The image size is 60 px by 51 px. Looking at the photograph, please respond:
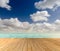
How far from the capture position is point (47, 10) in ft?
11.0

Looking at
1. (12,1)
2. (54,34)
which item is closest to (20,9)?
(12,1)

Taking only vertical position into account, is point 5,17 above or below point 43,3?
below

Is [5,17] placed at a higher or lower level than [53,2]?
lower

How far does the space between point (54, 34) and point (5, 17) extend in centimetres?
130

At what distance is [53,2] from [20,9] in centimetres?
84

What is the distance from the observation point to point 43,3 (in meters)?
3.35

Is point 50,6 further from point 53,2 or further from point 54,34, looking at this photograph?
point 54,34

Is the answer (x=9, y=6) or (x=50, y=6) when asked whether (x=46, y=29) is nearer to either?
(x=50, y=6)

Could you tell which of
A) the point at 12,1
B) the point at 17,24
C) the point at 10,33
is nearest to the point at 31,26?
the point at 17,24

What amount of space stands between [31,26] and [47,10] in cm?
56

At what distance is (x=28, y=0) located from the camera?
3350 millimetres

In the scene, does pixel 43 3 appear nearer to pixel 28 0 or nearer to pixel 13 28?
pixel 28 0

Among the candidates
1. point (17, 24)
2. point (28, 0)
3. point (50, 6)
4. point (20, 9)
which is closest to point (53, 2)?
point (50, 6)

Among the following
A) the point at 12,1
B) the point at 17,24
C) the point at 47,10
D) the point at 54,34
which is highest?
the point at 12,1
